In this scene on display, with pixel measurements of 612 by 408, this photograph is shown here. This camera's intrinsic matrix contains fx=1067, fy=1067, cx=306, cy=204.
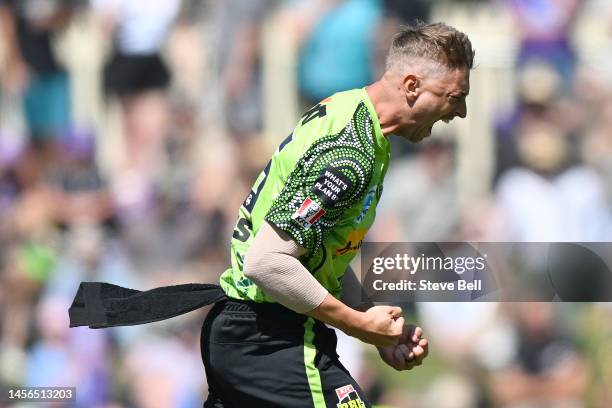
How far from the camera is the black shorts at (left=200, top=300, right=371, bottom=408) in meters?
3.09

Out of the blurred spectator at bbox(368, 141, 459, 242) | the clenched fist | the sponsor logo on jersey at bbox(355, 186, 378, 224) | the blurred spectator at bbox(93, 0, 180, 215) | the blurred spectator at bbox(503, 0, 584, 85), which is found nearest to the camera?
the sponsor logo on jersey at bbox(355, 186, 378, 224)

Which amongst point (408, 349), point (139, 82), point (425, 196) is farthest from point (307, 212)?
point (139, 82)

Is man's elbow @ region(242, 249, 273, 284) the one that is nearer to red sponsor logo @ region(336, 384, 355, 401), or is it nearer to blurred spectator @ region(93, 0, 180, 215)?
red sponsor logo @ region(336, 384, 355, 401)

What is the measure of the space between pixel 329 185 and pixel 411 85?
17.6 inches

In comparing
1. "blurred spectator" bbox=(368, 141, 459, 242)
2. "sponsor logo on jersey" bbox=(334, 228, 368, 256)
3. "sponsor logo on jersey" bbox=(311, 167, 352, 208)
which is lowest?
"blurred spectator" bbox=(368, 141, 459, 242)

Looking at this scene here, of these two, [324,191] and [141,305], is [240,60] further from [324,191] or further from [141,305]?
[324,191]

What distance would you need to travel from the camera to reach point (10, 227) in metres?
5.52

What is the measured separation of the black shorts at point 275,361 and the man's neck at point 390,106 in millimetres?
616

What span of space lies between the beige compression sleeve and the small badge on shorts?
0.31 metres

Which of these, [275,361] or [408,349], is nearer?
[275,361]

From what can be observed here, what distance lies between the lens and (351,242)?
10.4ft

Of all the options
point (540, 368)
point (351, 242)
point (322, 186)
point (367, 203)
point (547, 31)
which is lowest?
point (540, 368)

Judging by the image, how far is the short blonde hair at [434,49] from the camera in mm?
3119

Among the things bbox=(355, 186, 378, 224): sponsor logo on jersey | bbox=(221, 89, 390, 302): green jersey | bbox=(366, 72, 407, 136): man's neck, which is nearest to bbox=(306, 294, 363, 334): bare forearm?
bbox=(221, 89, 390, 302): green jersey
